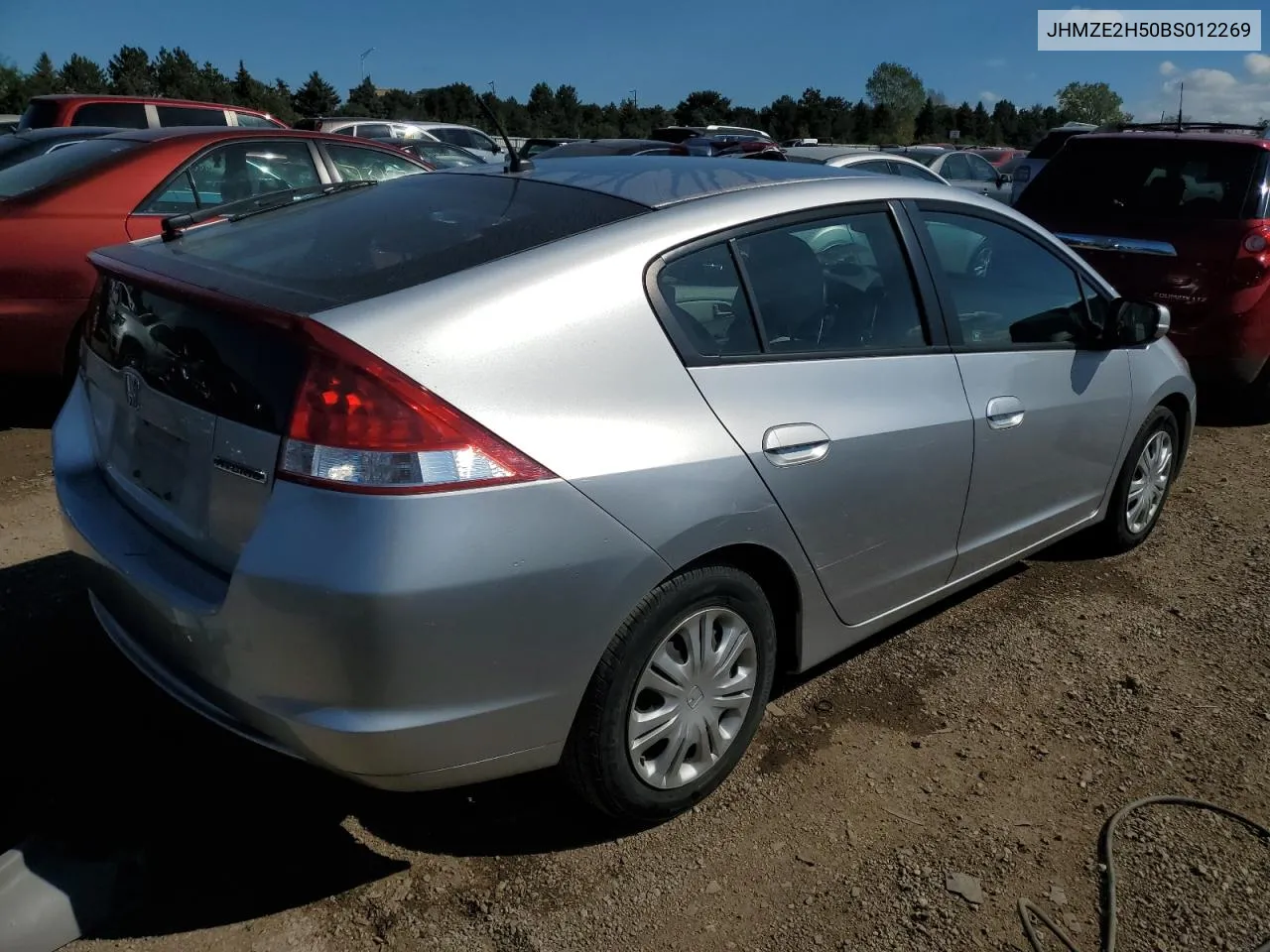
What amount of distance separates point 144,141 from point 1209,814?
5826 mm

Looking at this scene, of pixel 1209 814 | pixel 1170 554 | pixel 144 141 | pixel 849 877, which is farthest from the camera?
pixel 144 141

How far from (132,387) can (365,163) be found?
16.0 feet

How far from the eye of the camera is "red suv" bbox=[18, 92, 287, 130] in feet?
38.5

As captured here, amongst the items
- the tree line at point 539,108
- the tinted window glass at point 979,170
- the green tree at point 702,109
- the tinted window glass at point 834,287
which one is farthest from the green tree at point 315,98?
the tinted window glass at point 834,287

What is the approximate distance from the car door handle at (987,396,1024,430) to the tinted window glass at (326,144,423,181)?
4616 mm

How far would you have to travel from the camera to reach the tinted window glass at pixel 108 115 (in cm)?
1173

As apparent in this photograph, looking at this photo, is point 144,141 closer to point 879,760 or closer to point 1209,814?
point 879,760

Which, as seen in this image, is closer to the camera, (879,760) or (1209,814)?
(1209,814)

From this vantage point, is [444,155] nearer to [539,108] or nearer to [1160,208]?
[1160,208]

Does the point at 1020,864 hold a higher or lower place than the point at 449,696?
lower

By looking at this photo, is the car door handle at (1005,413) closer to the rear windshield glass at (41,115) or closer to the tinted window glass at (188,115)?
the tinted window glass at (188,115)

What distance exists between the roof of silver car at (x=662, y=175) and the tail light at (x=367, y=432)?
0.94m

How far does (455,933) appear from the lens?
2.37 metres

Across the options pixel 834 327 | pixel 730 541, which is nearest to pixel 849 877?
pixel 730 541
